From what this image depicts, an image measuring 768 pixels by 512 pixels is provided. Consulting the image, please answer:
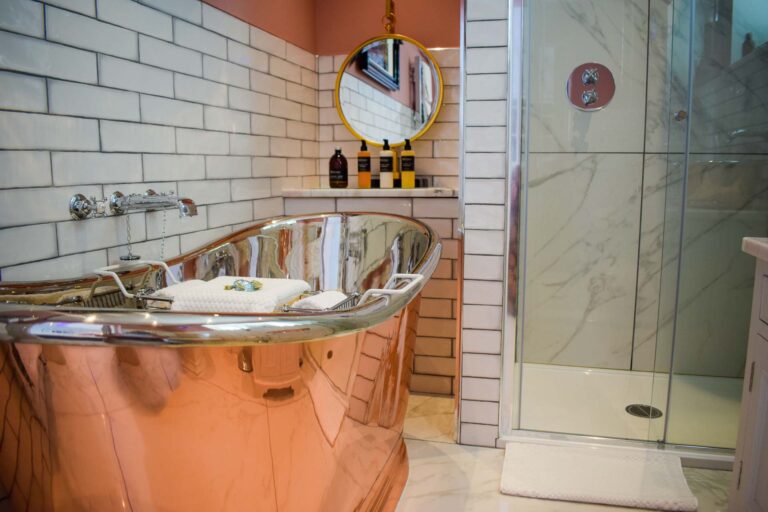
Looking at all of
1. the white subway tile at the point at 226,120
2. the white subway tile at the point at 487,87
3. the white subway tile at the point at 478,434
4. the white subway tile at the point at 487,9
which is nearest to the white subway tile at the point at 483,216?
the white subway tile at the point at 487,87

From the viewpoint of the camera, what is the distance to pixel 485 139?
209 centimetres

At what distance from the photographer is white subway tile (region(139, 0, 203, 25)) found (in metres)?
1.91

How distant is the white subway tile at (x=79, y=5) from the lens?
5.04 feet

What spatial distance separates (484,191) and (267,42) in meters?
1.20

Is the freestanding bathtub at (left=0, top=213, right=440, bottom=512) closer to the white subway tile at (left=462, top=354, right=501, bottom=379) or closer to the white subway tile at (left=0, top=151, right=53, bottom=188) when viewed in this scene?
the white subway tile at (left=0, top=151, right=53, bottom=188)

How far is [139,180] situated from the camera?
185 centimetres

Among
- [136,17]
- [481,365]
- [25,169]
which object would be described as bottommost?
[481,365]

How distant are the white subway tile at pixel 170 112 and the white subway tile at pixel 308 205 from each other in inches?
→ 27.0

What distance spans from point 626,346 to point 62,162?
6.94 feet

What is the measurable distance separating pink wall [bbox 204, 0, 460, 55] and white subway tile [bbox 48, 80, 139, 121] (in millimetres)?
1004

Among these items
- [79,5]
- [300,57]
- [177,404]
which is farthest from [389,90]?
[177,404]

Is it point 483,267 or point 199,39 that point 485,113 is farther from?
point 199,39

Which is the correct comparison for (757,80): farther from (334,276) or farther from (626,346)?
(334,276)

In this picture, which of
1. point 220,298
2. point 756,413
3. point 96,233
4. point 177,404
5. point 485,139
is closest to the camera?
point 177,404
